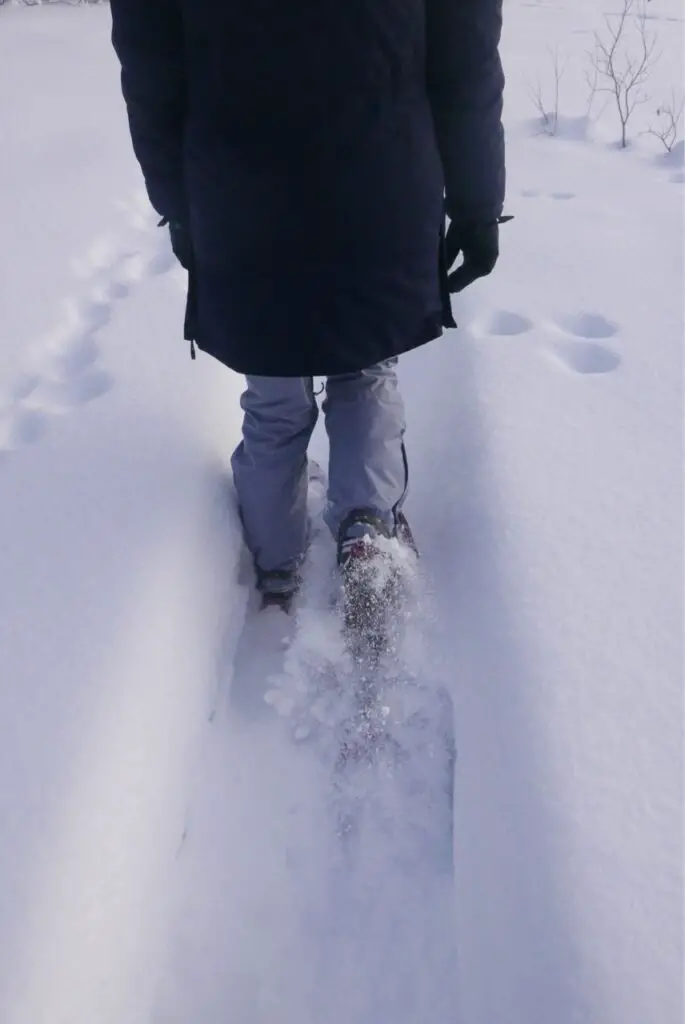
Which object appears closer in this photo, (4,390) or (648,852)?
(648,852)

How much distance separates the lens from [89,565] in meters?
1.33

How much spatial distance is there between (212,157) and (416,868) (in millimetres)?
1037

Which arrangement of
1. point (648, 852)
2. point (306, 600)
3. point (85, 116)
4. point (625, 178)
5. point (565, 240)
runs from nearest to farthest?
point (648, 852)
point (306, 600)
point (565, 240)
point (625, 178)
point (85, 116)

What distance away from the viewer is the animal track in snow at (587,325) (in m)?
1.85

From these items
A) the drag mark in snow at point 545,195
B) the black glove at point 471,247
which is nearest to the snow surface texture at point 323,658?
the black glove at point 471,247

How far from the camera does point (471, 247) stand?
1.24 metres

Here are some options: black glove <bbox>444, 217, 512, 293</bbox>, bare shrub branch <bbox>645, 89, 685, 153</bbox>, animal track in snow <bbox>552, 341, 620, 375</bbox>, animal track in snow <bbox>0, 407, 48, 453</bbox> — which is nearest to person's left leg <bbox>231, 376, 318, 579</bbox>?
black glove <bbox>444, 217, 512, 293</bbox>

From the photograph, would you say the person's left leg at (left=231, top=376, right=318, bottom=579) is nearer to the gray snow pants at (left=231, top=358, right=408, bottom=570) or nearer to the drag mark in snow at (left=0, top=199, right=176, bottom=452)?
the gray snow pants at (left=231, top=358, right=408, bottom=570)

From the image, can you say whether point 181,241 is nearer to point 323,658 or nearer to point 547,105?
point 323,658

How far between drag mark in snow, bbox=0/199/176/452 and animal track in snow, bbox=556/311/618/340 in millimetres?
1077

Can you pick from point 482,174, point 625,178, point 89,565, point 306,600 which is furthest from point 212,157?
point 625,178

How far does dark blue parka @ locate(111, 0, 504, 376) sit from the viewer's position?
0.99m

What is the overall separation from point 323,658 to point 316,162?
0.81 meters

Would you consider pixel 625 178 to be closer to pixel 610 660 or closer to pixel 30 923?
pixel 610 660
